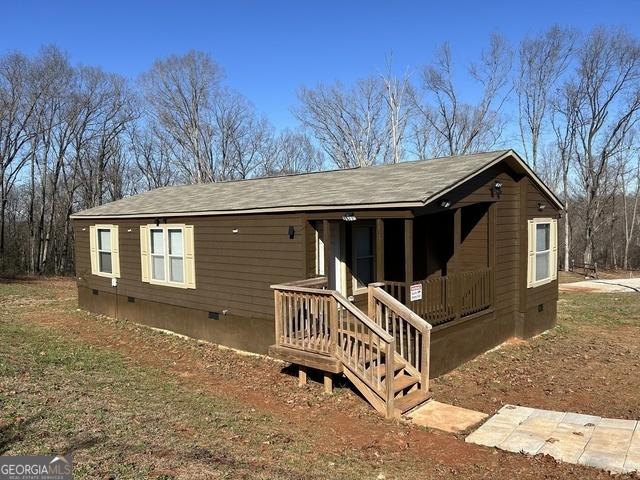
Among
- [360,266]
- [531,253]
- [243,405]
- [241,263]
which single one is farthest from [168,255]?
[531,253]

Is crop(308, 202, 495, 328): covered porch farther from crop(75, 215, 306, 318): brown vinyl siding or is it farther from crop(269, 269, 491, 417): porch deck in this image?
crop(75, 215, 306, 318): brown vinyl siding

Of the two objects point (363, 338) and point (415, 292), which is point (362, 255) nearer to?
point (415, 292)

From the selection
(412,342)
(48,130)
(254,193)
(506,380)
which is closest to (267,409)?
(412,342)

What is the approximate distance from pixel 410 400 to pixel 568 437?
190 centimetres

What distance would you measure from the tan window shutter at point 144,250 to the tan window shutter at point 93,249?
2.47 m

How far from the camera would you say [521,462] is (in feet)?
15.6

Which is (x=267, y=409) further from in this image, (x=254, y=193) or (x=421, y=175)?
(x=254, y=193)

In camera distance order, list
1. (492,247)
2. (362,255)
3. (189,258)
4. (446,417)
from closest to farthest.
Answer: (446,417), (492,247), (362,255), (189,258)

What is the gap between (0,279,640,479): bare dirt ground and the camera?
15.1 ft

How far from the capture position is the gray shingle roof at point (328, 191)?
7781mm

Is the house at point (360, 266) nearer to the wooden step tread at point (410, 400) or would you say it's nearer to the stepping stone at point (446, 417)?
the wooden step tread at point (410, 400)

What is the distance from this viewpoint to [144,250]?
11.7m

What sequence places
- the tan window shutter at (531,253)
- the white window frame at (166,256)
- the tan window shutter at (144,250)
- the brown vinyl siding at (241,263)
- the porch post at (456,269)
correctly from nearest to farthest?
the porch post at (456,269) → the brown vinyl siding at (241,263) → the tan window shutter at (531,253) → the white window frame at (166,256) → the tan window shutter at (144,250)

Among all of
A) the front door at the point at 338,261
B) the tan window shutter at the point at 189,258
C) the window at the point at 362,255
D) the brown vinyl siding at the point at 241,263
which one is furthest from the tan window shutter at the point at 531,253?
the tan window shutter at the point at 189,258
